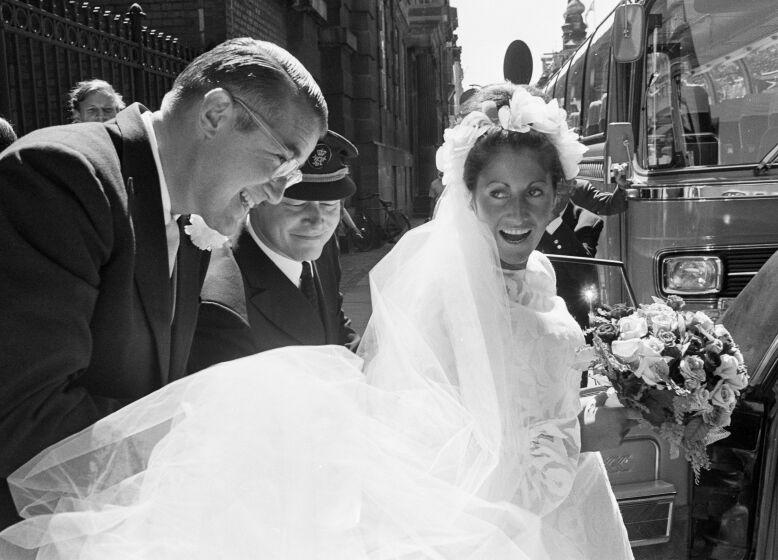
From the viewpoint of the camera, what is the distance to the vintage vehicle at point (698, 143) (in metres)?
4.49

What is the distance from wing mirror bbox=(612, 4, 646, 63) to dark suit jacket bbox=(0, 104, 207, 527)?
368 centimetres

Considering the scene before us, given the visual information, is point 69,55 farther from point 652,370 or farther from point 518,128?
point 652,370

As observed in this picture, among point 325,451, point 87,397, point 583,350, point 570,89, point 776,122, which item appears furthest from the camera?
point 570,89

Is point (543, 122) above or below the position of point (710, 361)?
above

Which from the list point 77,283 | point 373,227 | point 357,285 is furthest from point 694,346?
point 373,227

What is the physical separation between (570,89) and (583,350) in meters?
6.76

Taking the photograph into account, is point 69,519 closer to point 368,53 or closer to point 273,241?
point 273,241

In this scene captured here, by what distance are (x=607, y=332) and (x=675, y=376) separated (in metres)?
0.22

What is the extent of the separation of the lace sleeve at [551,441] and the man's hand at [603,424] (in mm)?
161

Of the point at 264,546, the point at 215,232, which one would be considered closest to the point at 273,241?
the point at 215,232

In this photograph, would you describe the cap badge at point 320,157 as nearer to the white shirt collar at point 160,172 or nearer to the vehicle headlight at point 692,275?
the white shirt collar at point 160,172

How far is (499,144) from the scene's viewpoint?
217 centimetres

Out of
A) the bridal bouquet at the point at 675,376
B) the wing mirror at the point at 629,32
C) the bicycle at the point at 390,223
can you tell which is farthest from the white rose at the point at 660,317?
the bicycle at the point at 390,223

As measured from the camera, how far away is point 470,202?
221 cm
